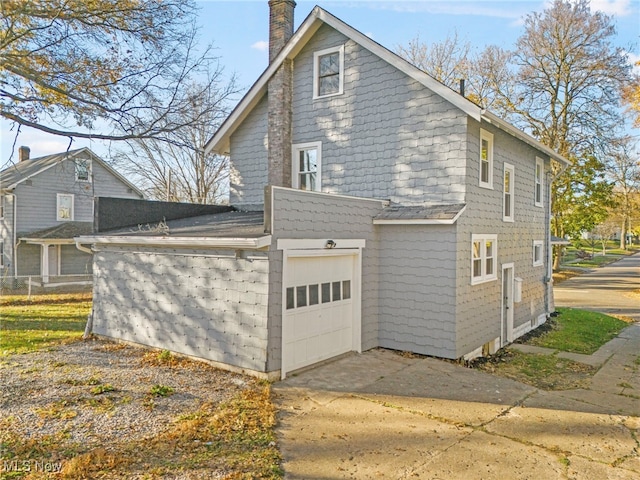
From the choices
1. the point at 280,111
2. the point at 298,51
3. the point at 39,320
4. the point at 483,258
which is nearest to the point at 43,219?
the point at 39,320

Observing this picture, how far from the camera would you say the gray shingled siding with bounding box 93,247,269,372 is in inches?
306

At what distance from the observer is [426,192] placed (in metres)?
10.1

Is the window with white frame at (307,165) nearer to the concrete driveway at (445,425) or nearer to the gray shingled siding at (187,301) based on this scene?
the gray shingled siding at (187,301)

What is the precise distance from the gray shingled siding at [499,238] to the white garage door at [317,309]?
2417 millimetres

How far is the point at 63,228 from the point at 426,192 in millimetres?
20898

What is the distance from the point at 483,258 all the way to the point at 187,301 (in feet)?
23.0

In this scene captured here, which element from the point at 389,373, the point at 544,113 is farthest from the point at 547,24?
the point at 389,373

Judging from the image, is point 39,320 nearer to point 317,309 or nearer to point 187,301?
point 187,301

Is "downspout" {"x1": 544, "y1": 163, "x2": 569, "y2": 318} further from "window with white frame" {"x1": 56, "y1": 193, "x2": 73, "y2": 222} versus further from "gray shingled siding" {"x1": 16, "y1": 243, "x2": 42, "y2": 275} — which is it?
"gray shingled siding" {"x1": 16, "y1": 243, "x2": 42, "y2": 275}

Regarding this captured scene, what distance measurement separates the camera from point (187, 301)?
29.0ft

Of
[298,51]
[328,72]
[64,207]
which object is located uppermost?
[298,51]

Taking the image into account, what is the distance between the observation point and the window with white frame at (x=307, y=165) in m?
11.8

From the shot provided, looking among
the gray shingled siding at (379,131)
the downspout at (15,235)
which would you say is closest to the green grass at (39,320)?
the downspout at (15,235)

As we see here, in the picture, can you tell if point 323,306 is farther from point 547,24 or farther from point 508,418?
point 547,24
